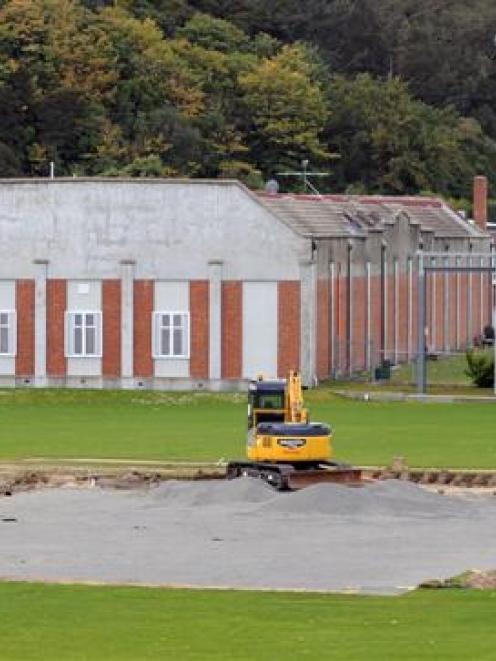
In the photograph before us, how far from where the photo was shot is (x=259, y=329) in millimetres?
79188

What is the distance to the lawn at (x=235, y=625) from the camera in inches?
1048

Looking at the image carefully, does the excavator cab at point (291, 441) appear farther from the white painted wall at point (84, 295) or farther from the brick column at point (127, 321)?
the white painted wall at point (84, 295)

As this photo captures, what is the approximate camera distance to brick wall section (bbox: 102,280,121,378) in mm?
79562

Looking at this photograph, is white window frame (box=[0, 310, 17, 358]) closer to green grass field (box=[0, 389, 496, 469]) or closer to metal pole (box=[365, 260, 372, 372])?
green grass field (box=[0, 389, 496, 469])

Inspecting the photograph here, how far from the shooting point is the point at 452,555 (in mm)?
37875

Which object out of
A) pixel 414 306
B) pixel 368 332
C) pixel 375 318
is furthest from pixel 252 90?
pixel 368 332

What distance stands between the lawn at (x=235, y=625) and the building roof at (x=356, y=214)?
48.2 m

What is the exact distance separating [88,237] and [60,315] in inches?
99.6

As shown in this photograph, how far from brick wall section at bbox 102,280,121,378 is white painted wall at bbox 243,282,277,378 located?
389 centimetres

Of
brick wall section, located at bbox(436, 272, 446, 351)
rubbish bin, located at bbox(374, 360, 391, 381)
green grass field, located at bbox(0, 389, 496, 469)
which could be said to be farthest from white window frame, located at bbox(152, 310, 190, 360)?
brick wall section, located at bbox(436, 272, 446, 351)

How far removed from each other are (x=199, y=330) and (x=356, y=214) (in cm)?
1477

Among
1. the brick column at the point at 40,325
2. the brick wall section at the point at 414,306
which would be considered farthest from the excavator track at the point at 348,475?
the brick wall section at the point at 414,306

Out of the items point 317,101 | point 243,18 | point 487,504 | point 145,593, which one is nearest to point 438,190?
point 317,101

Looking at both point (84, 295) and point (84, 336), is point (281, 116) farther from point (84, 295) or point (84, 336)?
point (84, 336)
